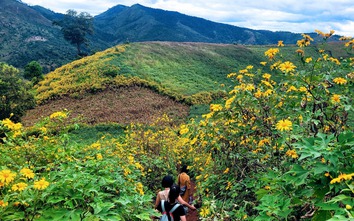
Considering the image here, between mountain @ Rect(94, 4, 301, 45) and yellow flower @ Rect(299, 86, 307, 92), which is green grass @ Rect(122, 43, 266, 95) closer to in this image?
yellow flower @ Rect(299, 86, 307, 92)

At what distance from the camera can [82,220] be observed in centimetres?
218

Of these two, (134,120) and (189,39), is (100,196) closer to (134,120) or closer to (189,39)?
(134,120)

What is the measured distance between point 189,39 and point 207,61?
370ft

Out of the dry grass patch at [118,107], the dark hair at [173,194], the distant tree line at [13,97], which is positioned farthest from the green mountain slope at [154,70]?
the dark hair at [173,194]

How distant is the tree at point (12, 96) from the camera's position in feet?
65.5

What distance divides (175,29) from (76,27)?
110171 mm

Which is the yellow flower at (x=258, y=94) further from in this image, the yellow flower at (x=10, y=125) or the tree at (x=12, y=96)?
the tree at (x=12, y=96)

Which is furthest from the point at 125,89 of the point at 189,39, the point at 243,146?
the point at 189,39

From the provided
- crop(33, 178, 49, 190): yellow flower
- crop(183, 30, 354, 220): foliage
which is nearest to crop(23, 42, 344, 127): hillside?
crop(183, 30, 354, 220): foliage

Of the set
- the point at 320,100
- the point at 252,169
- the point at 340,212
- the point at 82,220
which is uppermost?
the point at 320,100

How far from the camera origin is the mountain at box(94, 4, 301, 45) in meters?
148

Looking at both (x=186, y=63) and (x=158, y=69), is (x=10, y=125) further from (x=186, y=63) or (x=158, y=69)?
(x=186, y=63)

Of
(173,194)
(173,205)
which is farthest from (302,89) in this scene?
(173,205)

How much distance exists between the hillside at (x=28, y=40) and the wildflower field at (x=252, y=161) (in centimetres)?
5667
